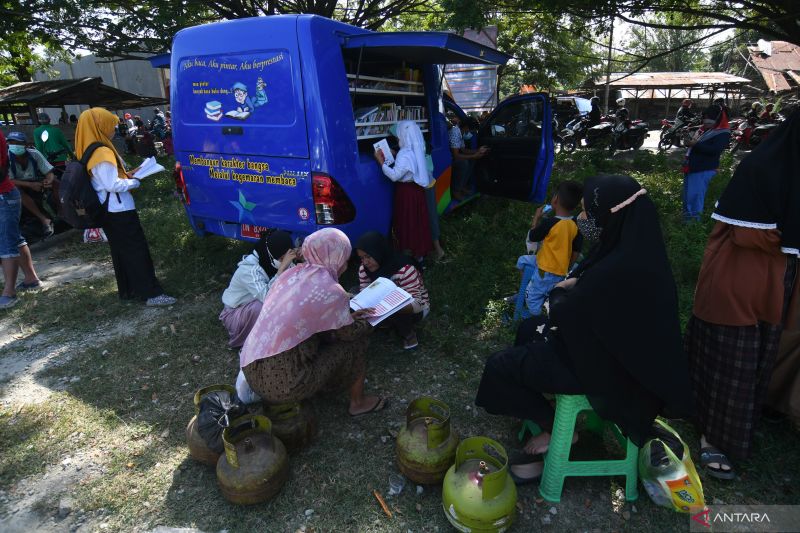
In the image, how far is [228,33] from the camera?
381 centimetres

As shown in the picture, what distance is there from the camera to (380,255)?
343 cm

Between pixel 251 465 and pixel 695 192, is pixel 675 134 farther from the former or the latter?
pixel 251 465

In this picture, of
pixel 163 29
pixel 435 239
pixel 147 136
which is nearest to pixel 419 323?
pixel 435 239

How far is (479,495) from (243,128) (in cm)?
330

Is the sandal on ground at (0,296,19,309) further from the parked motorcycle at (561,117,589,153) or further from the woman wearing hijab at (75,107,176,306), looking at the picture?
the parked motorcycle at (561,117,589,153)

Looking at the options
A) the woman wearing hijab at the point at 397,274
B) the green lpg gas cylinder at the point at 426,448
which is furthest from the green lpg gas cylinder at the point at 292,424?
the woman wearing hijab at the point at 397,274

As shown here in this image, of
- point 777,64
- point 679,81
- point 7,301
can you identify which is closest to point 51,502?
point 7,301

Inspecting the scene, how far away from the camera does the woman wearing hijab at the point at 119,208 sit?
4.04 metres

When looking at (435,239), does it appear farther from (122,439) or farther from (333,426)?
(122,439)

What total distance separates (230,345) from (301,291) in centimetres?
158

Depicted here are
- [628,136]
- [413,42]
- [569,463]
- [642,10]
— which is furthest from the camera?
[628,136]

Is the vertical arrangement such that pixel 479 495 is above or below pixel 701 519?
above

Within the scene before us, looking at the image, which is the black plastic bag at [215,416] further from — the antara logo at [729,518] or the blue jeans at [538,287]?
the antara logo at [729,518]

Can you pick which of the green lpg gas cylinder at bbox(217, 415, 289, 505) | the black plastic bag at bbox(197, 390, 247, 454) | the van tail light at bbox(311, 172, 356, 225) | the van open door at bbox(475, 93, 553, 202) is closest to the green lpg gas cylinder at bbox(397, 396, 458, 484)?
the green lpg gas cylinder at bbox(217, 415, 289, 505)
